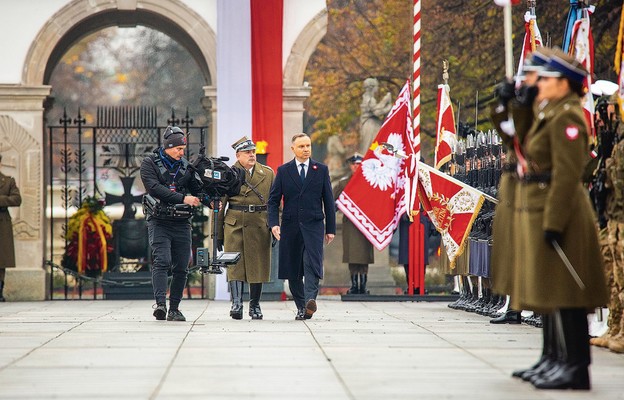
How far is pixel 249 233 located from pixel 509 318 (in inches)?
116

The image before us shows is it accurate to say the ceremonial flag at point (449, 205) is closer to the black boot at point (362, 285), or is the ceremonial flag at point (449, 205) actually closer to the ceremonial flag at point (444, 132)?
the ceremonial flag at point (444, 132)

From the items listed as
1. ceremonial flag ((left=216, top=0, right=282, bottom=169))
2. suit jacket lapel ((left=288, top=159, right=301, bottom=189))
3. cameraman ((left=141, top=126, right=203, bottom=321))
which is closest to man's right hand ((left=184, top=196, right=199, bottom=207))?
cameraman ((left=141, top=126, right=203, bottom=321))

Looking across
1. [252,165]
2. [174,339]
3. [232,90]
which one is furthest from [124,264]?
[174,339]

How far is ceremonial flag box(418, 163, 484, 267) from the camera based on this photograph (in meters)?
15.4

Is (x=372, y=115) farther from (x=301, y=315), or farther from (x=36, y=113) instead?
(x=301, y=315)

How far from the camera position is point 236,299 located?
1439 centimetres

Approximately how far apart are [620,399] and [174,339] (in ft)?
15.9

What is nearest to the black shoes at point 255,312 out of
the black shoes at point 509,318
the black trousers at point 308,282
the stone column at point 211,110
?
the black trousers at point 308,282

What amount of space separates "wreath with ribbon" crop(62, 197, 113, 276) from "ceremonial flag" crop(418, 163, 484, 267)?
6051 mm

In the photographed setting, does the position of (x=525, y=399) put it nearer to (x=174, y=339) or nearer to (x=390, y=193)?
(x=174, y=339)

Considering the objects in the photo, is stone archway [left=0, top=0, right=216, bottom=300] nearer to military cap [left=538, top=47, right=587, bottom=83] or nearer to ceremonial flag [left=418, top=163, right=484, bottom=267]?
ceremonial flag [left=418, top=163, right=484, bottom=267]

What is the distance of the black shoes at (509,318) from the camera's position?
13.6 m

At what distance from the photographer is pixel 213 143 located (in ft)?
66.9

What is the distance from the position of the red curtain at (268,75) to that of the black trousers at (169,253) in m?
5.83
